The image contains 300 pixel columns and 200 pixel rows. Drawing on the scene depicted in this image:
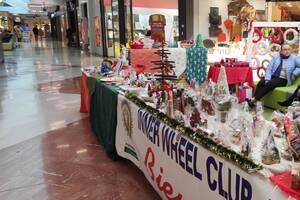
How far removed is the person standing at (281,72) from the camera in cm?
467

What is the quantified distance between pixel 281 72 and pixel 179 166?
11.1 ft

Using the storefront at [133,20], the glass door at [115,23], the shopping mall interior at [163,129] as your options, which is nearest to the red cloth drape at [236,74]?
the shopping mall interior at [163,129]

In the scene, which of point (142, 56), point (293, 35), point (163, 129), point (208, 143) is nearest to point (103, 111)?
point (142, 56)

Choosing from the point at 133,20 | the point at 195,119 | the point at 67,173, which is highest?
the point at 133,20

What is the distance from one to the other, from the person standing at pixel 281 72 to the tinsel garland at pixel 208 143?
2781 mm

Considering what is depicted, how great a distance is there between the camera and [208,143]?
1.76 meters

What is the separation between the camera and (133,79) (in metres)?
3.69

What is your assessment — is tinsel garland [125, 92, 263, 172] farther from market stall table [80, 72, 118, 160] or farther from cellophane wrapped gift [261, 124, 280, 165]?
market stall table [80, 72, 118, 160]

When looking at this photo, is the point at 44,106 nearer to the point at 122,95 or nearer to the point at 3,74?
the point at 122,95

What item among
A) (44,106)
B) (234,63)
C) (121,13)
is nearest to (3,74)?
(121,13)

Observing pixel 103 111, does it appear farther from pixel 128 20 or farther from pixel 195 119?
pixel 128 20

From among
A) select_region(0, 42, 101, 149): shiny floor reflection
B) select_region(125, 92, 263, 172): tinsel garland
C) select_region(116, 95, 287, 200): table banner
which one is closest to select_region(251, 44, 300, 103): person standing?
select_region(116, 95, 287, 200): table banner

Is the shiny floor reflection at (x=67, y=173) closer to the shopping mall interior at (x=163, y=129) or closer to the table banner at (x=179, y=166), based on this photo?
the shopping mall interior at (x=163, y=129)

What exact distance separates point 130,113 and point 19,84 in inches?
272
